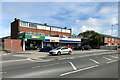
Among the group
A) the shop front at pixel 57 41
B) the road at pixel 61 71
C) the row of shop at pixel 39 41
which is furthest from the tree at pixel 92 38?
the road at pixel 61 71

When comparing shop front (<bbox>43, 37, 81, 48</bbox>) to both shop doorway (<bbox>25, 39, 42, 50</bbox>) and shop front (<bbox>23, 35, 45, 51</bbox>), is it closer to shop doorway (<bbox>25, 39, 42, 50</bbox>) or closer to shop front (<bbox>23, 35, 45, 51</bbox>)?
shop front (<bbox>23, 35, 45, 51</bbox>)

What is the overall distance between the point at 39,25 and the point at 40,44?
11.8 meters

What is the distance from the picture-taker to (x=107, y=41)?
65.6 meters

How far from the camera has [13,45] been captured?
93.6 ft

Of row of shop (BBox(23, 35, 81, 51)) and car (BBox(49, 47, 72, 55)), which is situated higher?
row of shop (BBox(23, 35, 81, 51))

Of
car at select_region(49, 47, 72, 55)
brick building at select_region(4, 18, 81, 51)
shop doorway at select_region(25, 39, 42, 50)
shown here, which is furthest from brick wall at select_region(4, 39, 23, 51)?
car at select_region(49, 47, 72, 55)

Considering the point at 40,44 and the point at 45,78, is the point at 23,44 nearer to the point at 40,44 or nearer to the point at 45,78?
the point at 40,44

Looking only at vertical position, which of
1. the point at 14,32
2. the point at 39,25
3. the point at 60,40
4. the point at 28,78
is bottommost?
the point at 28,78

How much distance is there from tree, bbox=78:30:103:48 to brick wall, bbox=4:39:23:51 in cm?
4253

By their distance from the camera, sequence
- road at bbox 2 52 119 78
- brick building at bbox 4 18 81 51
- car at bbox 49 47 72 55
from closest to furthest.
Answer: road at bbox 2 52 119 78
car at bbox 49 47 72 55
brick building at bbox 4 18 81 51

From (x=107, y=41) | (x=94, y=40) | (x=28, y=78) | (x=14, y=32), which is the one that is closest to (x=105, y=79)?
(x=28, y=78)

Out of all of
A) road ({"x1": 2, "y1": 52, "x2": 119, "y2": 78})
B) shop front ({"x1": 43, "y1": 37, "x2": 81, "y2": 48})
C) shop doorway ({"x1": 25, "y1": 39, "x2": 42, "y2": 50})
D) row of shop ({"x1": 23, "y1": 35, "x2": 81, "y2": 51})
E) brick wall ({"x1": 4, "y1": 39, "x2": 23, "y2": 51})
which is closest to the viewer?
road ({"x1": 2, "y1": 52, "x2": 119, "y2": 78})

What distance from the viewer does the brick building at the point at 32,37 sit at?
1161 inches

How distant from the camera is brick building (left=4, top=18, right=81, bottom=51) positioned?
2950cm
